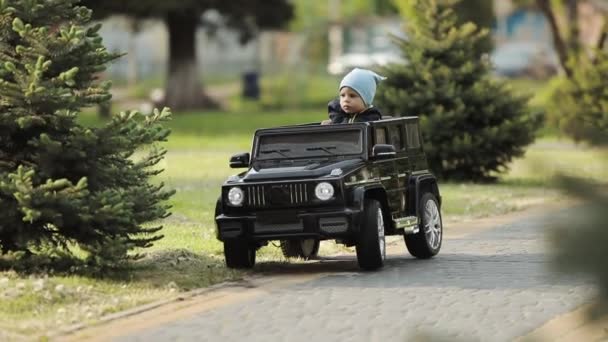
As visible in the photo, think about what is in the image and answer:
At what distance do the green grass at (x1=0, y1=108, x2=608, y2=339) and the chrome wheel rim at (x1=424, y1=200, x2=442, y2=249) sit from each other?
1.14 m

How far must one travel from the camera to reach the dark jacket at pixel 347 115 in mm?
12555

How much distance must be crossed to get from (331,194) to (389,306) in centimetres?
169

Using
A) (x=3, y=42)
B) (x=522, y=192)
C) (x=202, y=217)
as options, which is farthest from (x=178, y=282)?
(x=522, y=192)

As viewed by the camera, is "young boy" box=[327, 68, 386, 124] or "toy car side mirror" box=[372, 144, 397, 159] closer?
"toy car side mirror" box=[372, 144, 397, 159]

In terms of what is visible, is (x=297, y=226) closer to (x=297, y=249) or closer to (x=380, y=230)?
(x=380, y=230)

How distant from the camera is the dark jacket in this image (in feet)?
41.2

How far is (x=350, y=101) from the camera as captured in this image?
41.1 ft

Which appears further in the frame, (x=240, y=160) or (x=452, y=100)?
(x=452, y=100)

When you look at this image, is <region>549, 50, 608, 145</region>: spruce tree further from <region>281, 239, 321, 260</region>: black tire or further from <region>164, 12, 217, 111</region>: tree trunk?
<region>164, 12, 217, 111</region>: tree trunk

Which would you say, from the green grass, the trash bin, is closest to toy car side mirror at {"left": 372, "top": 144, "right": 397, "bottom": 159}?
the green grass

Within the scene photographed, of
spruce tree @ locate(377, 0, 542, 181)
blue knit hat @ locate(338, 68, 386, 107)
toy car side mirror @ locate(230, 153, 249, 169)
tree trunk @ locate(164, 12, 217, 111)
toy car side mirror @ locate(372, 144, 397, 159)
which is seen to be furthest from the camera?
tree trunk @ locate(164, 12, 217, 111)

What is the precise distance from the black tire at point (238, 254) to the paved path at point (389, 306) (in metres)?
0.33

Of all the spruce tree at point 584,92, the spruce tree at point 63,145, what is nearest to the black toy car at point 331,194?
the spruce tree at point 63,145

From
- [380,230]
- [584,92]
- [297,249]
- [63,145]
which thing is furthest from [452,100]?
[63,145]
